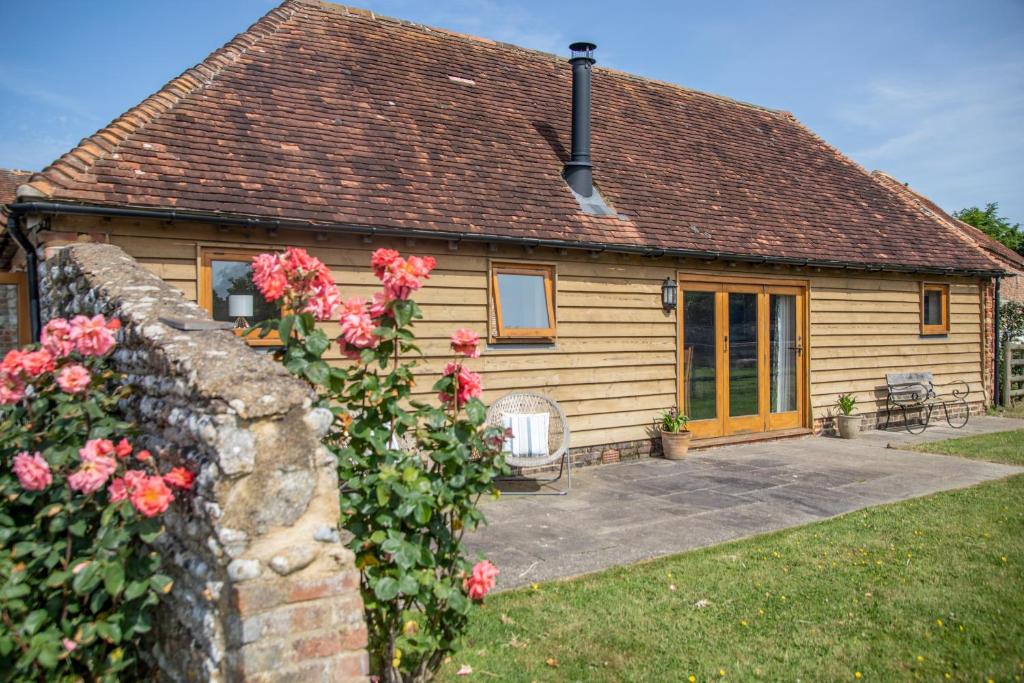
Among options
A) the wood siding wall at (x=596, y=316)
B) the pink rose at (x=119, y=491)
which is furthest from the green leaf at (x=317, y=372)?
the wood siding wall at (x=596, y=316)

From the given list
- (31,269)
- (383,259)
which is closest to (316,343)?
(383,259)

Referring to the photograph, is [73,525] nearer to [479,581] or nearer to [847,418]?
[479,581]

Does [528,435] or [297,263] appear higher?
[297,263]

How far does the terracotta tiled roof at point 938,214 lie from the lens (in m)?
15.5

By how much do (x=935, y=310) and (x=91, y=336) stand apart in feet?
48.8

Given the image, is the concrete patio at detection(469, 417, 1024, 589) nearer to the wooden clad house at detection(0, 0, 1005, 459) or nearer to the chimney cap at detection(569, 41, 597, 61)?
the wooden clad house at detection(0, 0, 1005, 459)

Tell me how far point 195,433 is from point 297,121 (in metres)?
6.85

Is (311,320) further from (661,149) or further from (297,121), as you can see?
(661,149)

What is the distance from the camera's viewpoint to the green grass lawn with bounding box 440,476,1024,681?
3715mm

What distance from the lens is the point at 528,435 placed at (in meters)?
7.69

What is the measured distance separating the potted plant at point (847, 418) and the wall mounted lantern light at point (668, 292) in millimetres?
4064

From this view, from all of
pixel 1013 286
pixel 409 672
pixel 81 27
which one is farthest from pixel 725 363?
pixel 1013 286

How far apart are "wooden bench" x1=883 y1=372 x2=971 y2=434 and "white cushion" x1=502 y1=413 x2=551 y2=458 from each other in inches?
314

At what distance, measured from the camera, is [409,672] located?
3.10 meters
